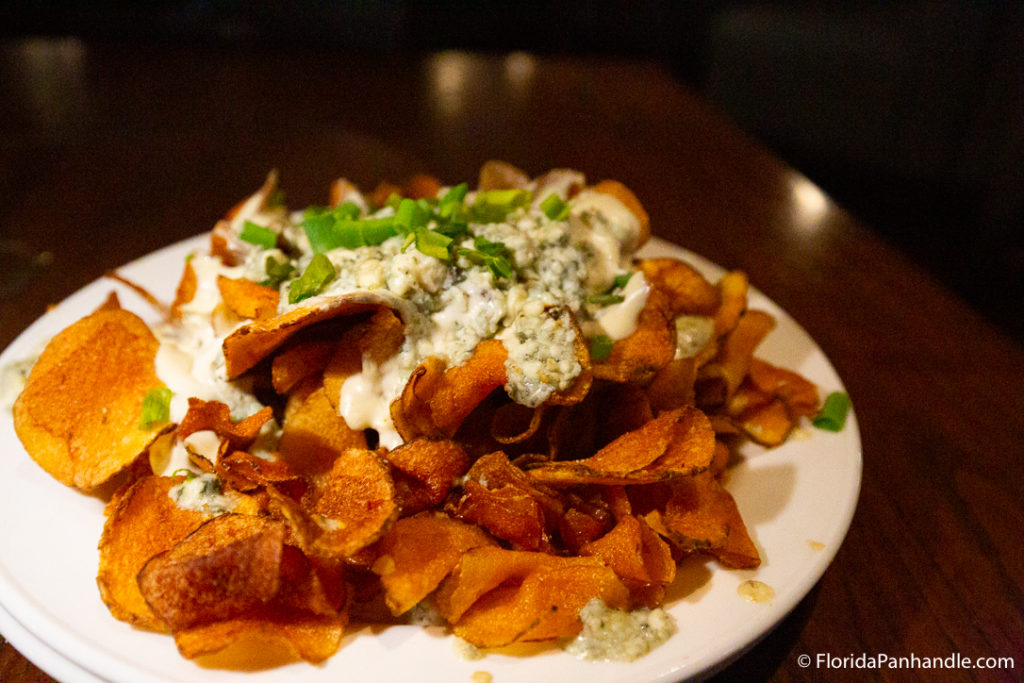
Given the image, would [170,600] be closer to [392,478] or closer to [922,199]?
[392,478]

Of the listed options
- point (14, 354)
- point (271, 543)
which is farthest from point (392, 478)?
point (14, 354)

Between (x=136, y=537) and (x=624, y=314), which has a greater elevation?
(x=624, y=314)

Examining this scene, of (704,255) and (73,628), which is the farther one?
(704,255)

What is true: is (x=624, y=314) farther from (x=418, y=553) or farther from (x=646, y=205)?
(x=646, y=205)

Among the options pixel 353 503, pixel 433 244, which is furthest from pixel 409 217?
pixel 353 503

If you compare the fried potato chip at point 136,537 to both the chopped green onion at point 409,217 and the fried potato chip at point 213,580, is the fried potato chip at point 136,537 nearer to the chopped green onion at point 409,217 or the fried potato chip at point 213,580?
the fried potato chip at point 213,580

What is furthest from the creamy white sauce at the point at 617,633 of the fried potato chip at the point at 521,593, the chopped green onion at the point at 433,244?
the chopped green onion at the point at 433,244

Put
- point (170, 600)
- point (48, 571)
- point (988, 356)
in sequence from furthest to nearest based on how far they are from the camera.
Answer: point (988, 356) < point (48, 571) < point (170, 600)
